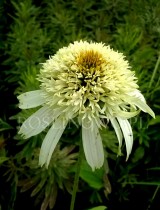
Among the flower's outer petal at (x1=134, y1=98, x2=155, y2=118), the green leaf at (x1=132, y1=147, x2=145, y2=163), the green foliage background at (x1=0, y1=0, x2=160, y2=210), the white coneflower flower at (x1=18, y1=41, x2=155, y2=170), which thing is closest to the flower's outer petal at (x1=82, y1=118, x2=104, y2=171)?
the white coneflower flower at (x1=18, y1=41, x2=155, y2=170)

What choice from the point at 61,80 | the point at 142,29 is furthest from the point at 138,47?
the point at 61,80

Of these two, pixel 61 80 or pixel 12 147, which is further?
pixel 12 147

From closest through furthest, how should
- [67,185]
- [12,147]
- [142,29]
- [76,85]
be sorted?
[76,85] < [67,185] < [12,147] < [142,29]

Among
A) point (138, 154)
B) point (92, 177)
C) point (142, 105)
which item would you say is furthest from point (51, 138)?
point (138, 154)

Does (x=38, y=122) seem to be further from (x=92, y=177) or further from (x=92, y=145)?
(x=92, y=177)

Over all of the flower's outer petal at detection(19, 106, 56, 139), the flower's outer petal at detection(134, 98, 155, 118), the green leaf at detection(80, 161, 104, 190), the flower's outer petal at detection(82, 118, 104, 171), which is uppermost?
the flower's outer petal at detection(134, 98, 155, 118)

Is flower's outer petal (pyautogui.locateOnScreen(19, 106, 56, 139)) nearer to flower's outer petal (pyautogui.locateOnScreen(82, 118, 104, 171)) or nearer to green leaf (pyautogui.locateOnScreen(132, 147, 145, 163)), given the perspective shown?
flower's outer petal (pyautogui.locateOnScreen(82, 118, 104, 171))

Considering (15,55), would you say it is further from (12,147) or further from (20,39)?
(12,147)
